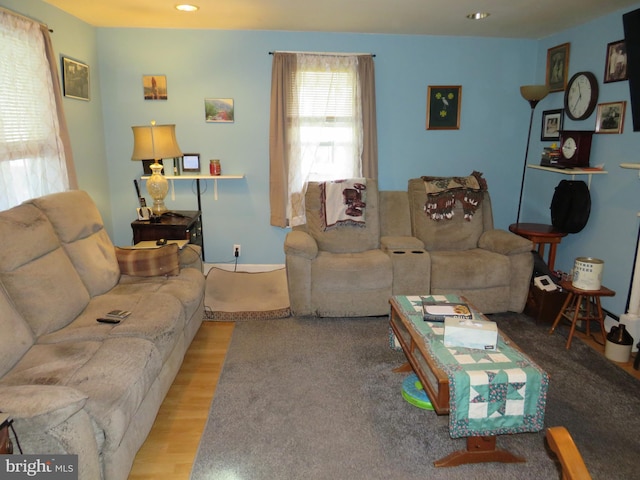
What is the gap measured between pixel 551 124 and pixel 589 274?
1.84m

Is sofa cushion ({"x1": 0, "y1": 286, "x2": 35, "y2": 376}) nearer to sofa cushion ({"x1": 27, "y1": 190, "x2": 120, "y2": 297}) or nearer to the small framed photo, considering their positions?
sofa cushion ({"x1": 27, "y1": 190, "x2": 120, "y2": 297})

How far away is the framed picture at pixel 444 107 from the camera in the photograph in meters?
4.46

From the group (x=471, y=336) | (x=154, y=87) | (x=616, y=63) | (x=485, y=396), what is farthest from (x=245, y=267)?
(x=616, y=63)

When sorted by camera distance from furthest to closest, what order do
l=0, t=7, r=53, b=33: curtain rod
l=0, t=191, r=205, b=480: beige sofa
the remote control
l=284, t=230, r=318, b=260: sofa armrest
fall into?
l=284, t=230, r=318, b=260: sofa armrest
l=0, t=7, r=53, b=33: curtain rod
the remote control
l=0, t=191, r=205, b=480: beige sofa

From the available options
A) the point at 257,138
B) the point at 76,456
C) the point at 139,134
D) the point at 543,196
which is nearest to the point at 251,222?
the point at 257,138

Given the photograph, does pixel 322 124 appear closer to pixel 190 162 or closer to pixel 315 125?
pixel 315 125

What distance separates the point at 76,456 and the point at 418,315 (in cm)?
170

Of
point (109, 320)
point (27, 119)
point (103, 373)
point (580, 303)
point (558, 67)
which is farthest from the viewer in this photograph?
point (558, 67)

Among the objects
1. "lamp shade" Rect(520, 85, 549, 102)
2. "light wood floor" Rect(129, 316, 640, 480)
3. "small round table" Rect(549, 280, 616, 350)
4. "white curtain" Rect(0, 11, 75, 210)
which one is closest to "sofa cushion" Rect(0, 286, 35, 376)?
"light wood floor" Rect(129, 316, 640, 480)

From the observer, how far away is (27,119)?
9.85ft

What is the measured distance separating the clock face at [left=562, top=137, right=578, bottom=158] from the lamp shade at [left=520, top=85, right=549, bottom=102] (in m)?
0.63

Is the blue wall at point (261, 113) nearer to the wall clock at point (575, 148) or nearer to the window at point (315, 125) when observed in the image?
the window at point (315, 125)

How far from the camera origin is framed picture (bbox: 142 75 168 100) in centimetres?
421

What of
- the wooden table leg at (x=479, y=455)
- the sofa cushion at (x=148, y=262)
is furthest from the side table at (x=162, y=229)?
the wooden table leg at (x=479, y=455)
